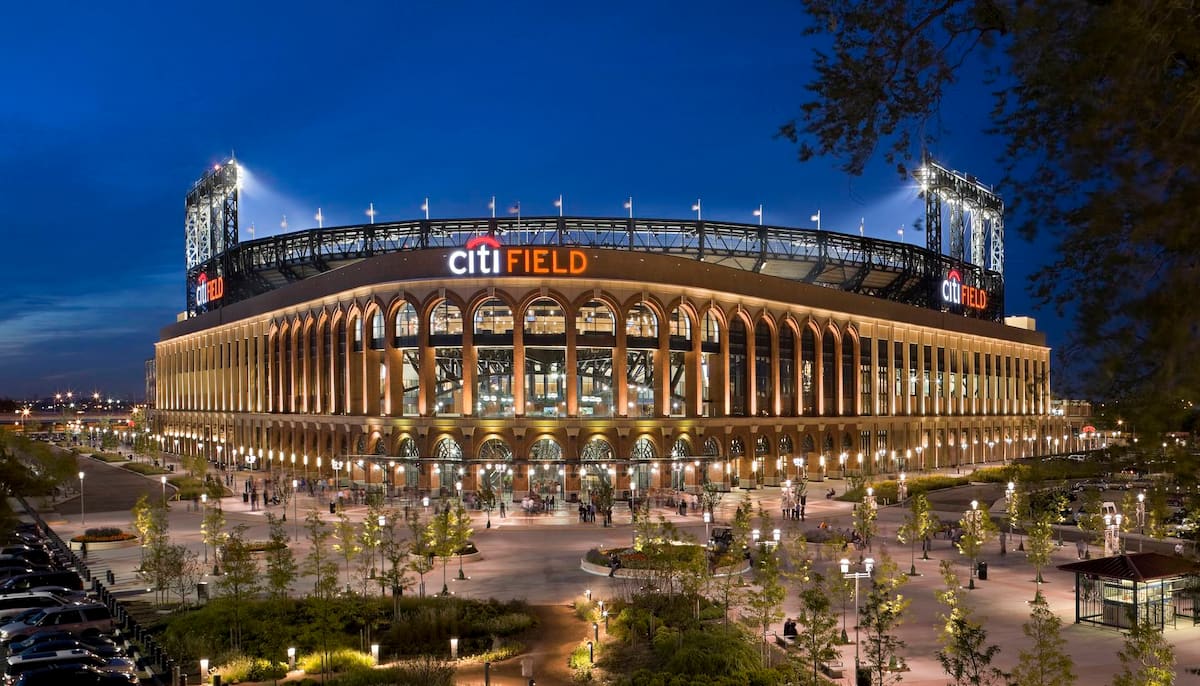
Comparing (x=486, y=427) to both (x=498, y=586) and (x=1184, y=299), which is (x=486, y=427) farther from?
(x=1184, y=299)

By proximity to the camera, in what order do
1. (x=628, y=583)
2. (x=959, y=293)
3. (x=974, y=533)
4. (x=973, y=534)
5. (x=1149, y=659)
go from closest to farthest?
(x=1149, y=659), (x=628, y=583), (x=973, y=534), (x=974, y=533), (x=959, y=293)

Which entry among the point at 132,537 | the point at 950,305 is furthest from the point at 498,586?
the point at 950,305

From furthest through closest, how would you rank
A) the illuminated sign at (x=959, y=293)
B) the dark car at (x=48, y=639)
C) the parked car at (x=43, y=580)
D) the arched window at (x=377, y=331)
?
the illuminated sign at (x=959, y=293), the arched window at (x=377, y=331), the parked car at (x=43, y=580), the dark car at (x=48, y=639)

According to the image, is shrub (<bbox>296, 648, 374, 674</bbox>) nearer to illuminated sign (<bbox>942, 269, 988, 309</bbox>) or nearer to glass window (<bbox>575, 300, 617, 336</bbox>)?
glass window (<bbox>575, 300, 617, 336</bbox>)

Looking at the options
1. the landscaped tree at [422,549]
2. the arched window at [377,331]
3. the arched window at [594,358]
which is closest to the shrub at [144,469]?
the arched window at [377,331]

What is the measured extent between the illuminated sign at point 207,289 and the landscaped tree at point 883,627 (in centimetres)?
12611

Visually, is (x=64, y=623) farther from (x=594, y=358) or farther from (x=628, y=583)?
(x=594, y=358)

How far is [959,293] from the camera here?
139750 millimetres

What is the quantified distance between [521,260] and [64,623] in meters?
52.4

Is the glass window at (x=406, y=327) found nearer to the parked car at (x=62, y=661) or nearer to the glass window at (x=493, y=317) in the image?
the glass window at (x=493, y=317)

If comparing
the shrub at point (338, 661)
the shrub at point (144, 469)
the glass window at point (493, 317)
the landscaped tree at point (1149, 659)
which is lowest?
the shrub at point (144, 469)

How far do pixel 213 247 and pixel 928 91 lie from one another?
162 metres

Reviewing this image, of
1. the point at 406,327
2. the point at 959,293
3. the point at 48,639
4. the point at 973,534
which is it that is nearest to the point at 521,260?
the point at 406,327

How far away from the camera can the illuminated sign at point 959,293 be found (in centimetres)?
13662
